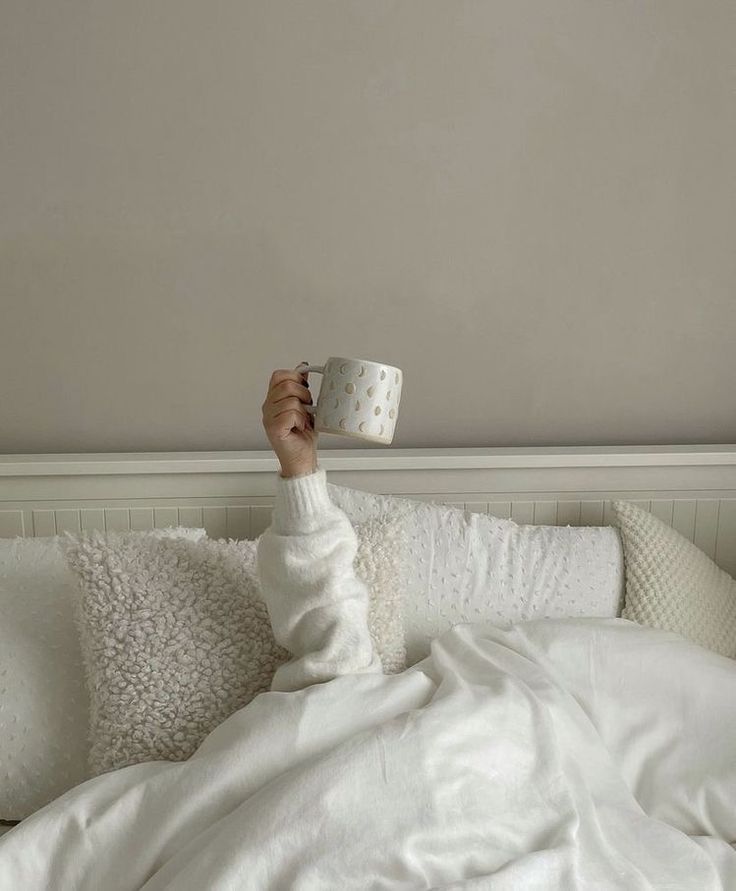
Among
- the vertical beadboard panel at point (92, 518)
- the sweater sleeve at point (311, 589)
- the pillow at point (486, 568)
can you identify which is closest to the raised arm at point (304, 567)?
the sweater sleeve at point (311, 589)

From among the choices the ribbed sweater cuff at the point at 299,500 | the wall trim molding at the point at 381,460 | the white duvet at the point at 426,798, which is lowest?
the white duvet at the point at 426,798

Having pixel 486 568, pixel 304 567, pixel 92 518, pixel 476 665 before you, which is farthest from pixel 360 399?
pixel 92 518

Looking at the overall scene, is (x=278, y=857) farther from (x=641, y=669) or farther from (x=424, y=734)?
(x=641, y=669)

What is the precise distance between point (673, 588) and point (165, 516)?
0.90m

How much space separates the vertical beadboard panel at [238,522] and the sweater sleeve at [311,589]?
43cm

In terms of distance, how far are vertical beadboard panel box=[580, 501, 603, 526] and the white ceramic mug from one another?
0.72 meters

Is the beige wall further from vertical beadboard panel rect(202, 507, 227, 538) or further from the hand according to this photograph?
the hand

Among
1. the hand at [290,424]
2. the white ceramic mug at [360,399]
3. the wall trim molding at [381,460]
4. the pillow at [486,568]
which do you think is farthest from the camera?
the wall trim molding at [381,460]

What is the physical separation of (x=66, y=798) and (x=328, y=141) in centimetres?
118

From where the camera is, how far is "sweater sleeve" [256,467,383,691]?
1189 millimetres

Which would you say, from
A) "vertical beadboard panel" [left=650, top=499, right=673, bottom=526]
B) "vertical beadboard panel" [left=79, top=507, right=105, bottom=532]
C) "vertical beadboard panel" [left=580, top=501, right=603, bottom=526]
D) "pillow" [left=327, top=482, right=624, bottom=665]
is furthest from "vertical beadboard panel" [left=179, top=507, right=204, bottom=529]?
"vertical beadboard panel" [left=650, top=499, right=673, bottom=526]

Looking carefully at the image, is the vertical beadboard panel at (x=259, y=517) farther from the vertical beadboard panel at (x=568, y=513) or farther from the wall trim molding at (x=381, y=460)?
the vertical beadboard panel at (x=568, y=513)

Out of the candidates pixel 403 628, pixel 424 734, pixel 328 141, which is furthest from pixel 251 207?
pixel 424 734

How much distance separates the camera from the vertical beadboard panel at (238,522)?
5.46ft
